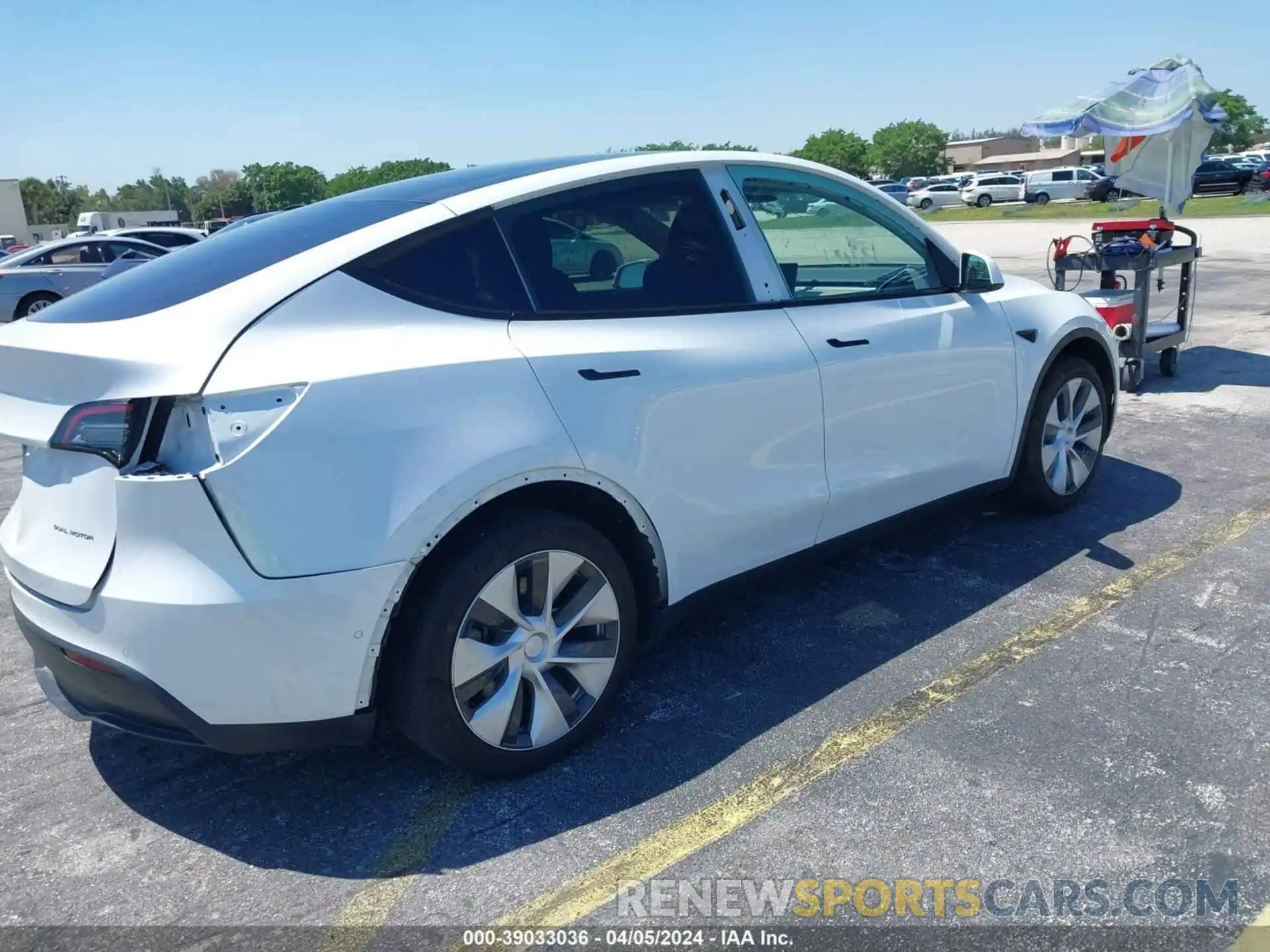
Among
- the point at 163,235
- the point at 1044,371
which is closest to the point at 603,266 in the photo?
the point at 1044,371

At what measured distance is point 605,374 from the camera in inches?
118

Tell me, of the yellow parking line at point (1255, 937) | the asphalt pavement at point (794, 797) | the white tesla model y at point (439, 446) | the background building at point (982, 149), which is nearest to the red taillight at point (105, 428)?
the white tesla model y at point (439, 446)

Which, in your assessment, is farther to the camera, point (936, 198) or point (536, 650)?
point (936, 198)

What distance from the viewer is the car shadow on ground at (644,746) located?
2.81m

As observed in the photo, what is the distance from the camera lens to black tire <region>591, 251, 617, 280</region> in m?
3.20

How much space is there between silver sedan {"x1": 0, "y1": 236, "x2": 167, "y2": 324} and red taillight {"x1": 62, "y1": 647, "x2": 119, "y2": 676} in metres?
14.4

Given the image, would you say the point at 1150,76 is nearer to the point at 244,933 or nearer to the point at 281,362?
the point at 281,362

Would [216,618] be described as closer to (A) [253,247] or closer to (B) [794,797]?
(A) [253,247]

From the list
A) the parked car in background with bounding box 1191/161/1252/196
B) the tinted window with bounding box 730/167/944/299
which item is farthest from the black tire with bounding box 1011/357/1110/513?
the parked car in background with bounding box 1191/161/1252/196

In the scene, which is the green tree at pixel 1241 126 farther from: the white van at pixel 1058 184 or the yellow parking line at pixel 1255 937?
the yellow parking line at pixel 1255 937

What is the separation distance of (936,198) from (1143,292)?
52.0 m

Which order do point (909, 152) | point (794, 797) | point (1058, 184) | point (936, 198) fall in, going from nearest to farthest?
point (794, 797), point (1058, 184), point (936, 198), point (909, 152)

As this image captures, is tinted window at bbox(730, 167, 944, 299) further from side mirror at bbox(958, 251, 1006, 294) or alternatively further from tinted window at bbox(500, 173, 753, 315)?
tinted window at bbox(500, 173, 753, 315)

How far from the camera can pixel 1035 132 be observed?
30.9 ft
